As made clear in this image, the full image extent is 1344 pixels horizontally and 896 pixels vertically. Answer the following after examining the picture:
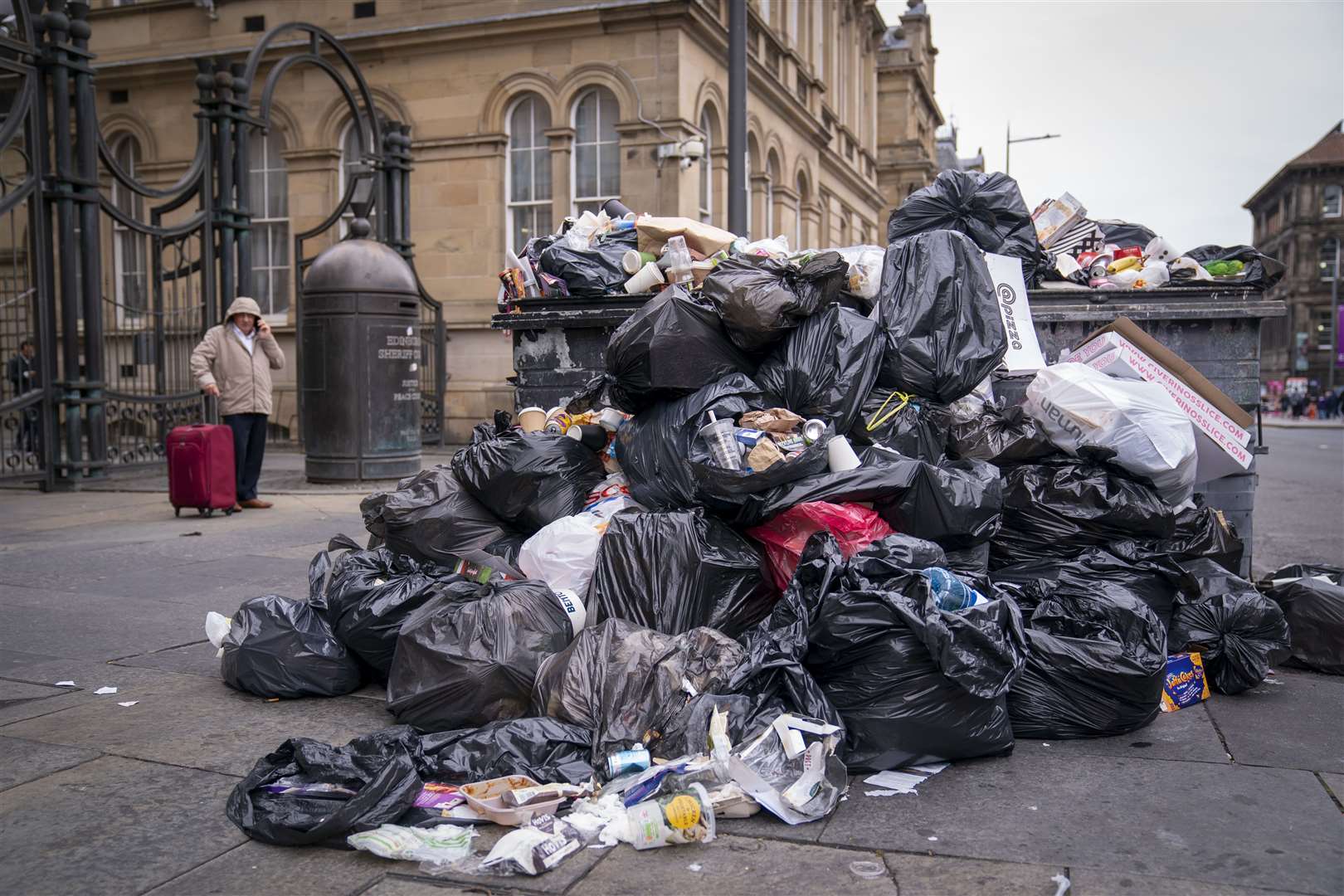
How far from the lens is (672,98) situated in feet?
49.5

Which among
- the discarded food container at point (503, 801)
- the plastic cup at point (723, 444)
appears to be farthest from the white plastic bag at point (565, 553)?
the discarded food container at point (503, 801)

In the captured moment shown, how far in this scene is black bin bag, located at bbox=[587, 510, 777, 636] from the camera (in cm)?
366

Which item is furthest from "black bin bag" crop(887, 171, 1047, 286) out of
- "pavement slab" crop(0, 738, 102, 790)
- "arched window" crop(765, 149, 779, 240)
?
"arched window" crop(765, 149, 779, 240)

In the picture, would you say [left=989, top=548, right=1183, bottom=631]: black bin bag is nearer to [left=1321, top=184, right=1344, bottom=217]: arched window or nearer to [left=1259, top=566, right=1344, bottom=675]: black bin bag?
[left=1259, top=566, right=1344, bottom=675]: black bin bag

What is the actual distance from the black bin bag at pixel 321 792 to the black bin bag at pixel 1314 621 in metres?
3.28

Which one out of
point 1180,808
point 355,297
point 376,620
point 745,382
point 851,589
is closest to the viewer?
point 1180,808

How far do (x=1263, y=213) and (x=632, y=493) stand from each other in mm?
88182

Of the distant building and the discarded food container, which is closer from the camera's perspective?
the discarded food container

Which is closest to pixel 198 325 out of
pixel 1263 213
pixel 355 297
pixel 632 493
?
pixel 355 297

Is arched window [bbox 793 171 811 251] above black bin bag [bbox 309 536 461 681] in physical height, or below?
above

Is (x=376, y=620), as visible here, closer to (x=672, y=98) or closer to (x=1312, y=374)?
(x=672, y=98)

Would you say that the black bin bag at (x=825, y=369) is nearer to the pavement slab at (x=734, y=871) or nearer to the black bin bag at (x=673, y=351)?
the black bin bag at (x=673, y=351)

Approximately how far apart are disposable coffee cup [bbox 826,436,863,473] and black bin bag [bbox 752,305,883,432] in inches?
7.9

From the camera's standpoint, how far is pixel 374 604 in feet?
12.4
